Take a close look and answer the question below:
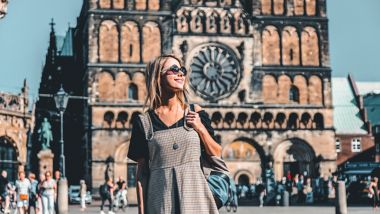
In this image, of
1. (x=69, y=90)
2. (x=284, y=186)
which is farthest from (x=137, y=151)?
(x=69, y=90)

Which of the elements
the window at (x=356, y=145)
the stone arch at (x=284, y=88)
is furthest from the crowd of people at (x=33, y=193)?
the window at (x=356, y=145)

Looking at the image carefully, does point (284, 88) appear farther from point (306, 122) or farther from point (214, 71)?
point (214, 71)

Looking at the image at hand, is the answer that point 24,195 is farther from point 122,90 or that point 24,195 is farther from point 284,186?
point 122,90

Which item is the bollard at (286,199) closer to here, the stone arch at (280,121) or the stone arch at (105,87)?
the stone arch at (280,121)

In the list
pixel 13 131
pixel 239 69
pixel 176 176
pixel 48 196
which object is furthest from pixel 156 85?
pixel 239 69

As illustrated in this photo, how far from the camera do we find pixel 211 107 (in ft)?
171

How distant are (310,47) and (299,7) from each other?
271 centimetres

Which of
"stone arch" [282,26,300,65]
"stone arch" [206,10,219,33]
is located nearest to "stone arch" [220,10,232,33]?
"stone arch" [206,10,219,33]

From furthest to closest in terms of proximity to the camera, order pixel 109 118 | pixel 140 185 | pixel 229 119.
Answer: pixel 229 119 < pixel 109 118 < pixel 140 185

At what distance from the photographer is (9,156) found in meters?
46.9

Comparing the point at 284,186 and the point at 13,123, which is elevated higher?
the point at 13,123

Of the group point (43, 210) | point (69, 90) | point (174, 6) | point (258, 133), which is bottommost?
point (43, 210)

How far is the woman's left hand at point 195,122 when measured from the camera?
15.8ft

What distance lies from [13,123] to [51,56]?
27505 millimetres
